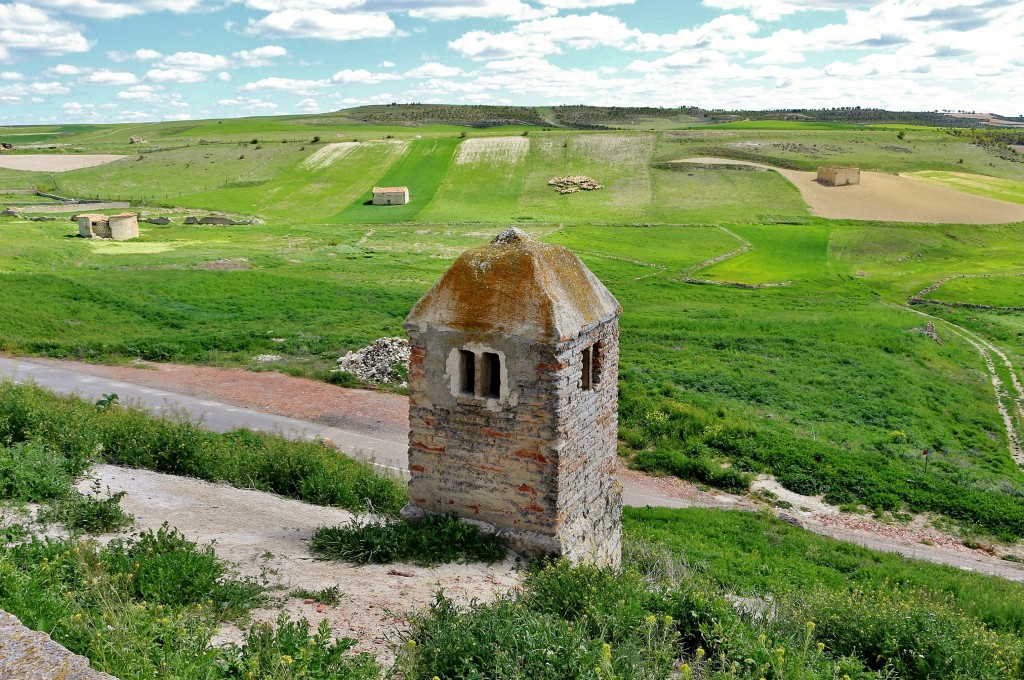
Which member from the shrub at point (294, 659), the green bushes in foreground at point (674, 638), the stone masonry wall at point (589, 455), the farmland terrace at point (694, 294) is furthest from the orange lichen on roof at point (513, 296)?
the shrub at point (294, 659)

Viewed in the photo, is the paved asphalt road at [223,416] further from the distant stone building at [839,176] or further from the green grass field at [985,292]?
the distant stone building at [839,176]

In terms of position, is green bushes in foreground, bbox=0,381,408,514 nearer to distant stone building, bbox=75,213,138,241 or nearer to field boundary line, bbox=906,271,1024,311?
field boundary line, bbox=906,271,1024,311

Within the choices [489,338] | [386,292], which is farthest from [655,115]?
[489,338]

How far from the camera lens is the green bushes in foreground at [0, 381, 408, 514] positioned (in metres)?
12.1

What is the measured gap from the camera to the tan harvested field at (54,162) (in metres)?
92.6

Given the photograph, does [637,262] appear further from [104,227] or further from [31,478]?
[31,478]

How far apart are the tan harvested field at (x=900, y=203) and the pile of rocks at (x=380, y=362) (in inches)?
1900

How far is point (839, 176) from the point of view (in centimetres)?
7019

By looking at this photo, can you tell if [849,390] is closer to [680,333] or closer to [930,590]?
[680,333]

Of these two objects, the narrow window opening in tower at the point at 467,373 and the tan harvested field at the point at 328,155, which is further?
the tan harvested field at the point at 328,155

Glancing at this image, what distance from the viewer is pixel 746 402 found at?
2242 centimetres

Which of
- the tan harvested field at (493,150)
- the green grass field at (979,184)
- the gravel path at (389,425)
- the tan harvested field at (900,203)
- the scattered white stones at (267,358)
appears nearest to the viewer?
the gravel path at (389,425)

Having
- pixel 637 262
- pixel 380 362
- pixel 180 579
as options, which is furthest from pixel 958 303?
pixel 180 579

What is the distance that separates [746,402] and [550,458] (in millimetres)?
15088
